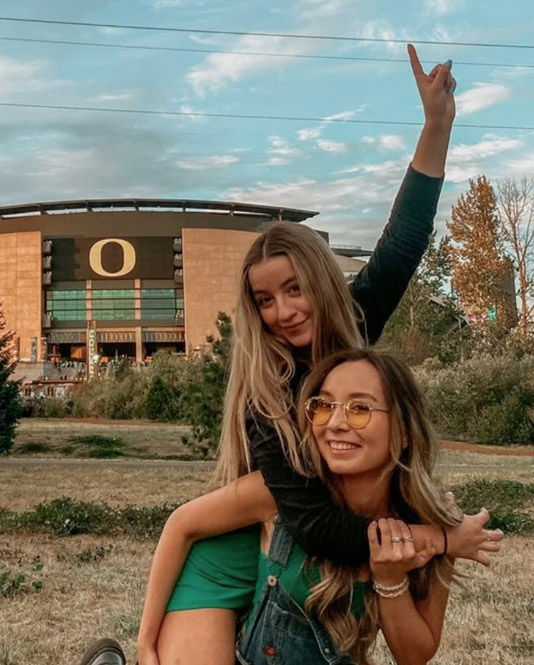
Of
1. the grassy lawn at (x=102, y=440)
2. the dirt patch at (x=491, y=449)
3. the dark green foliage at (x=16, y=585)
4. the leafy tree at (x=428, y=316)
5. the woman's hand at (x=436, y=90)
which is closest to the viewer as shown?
the woman's hand at (x=436, y=90)

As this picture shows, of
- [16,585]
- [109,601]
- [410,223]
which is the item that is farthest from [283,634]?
[16,585]

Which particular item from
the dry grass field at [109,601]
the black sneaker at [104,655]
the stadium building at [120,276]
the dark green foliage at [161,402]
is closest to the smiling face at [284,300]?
the black sneaker at [104,655]

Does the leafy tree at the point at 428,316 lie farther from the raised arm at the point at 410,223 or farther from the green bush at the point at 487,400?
the raised arm at the point at 410,223

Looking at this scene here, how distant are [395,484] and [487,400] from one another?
72.0 ft

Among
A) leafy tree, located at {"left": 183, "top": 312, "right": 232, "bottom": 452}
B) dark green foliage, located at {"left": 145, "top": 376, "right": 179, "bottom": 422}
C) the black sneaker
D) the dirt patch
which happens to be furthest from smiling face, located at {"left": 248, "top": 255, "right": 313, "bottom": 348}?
dark green foliage, located at {"left": 145, "top": 376, "right": 179, "bottom": 422}

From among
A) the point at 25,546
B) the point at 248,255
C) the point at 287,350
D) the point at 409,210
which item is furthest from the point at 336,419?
the point at 25,546

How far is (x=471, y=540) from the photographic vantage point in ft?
6.25

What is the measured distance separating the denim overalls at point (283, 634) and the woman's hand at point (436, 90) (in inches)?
44.9

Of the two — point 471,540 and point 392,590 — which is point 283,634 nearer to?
point 392,590

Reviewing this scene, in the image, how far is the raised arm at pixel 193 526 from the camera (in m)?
1.91

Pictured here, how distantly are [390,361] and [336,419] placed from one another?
0.70ft

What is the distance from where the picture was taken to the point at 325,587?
1826 mm

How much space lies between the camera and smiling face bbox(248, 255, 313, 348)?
81.2 inches

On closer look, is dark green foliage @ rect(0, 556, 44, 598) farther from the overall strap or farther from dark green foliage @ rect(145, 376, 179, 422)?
dark green foliage @ rect(145, 376, 179, 422)
